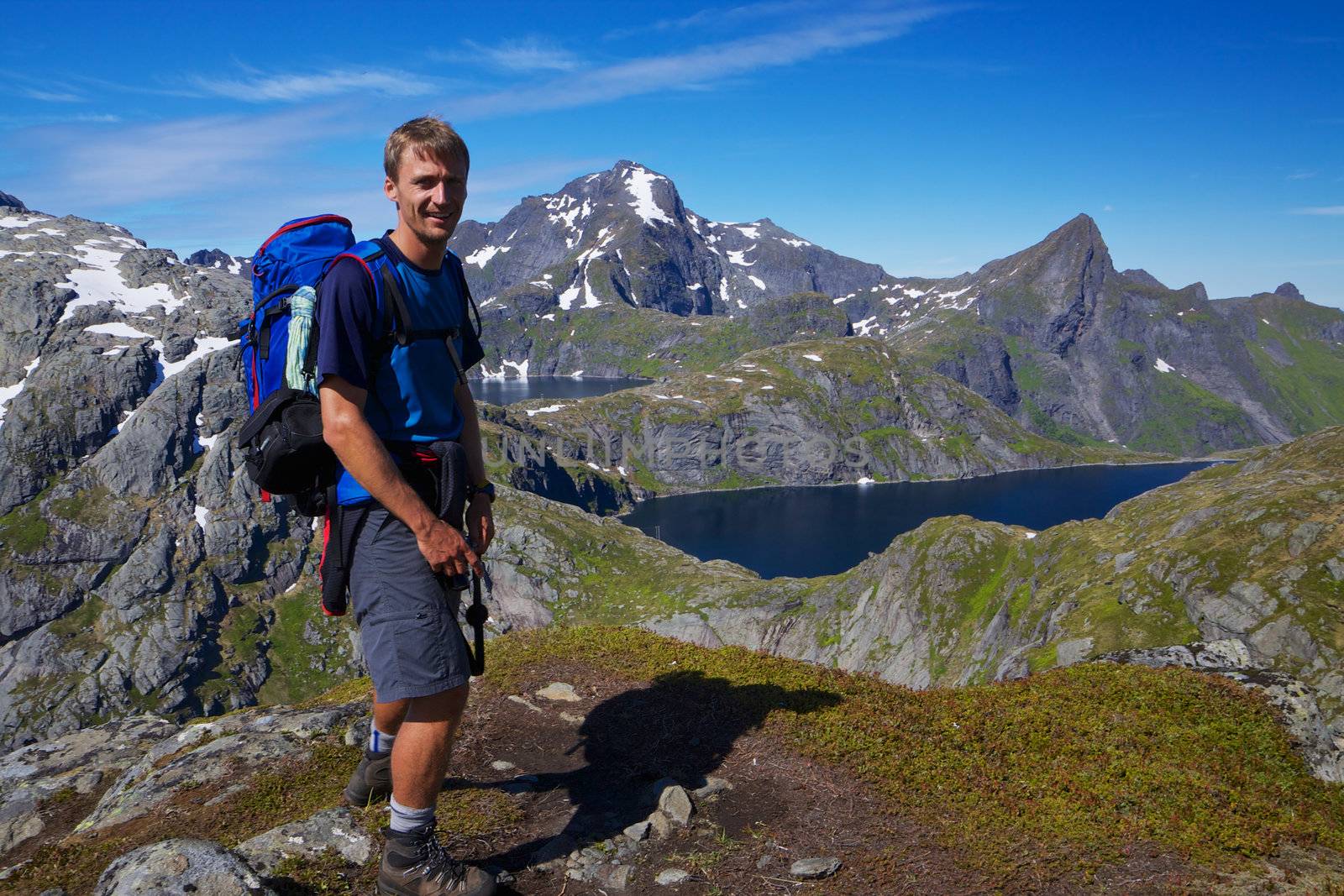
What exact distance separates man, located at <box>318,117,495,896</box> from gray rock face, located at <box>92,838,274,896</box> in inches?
45.9

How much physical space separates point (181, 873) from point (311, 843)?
175cm

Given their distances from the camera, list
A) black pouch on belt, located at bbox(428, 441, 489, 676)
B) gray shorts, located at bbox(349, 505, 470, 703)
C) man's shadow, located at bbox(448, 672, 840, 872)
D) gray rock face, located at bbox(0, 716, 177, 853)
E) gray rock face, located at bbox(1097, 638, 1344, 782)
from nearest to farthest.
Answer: gray shorts, located at bbox(349, 505, 470, 703) → black pouch on belt, located at bbox(428, 441, 489, 676) → man's shadow, located at bbox(448, 672, 840, 872) → gray rock face, located at bbox(0, 716, 177, 853) → gray rock face, located at bbox(1097, 638, 1344, 782)

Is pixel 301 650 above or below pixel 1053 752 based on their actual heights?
below

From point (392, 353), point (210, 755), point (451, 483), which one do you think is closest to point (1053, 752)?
point (451, 483)

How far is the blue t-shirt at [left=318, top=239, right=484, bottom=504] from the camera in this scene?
20.9ft

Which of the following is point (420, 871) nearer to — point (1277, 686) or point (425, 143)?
point (425, 143)

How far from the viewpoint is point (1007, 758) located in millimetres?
11156

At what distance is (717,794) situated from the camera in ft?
32.4

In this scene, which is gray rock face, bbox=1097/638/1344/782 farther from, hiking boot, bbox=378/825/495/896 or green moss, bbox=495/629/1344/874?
hiking boot, bbox=378/825/495/896

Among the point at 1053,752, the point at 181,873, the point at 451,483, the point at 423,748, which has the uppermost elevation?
the point at 451,483

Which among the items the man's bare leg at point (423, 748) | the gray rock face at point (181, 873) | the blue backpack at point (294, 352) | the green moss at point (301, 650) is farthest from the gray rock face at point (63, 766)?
the green moss at point (301, 650)

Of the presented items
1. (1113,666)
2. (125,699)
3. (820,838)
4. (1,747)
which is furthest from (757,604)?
(1,747)

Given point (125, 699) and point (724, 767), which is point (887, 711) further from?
point (125, 699)

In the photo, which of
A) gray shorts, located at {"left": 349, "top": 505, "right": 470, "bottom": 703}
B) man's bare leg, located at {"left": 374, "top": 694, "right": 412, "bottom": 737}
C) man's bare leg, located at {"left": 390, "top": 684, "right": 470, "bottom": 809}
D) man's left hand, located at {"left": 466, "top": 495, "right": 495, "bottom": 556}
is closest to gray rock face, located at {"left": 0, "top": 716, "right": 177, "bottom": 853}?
man's bare leg, located at {"left": 374, "top": 694, "right": 412, "bottom": 737}
